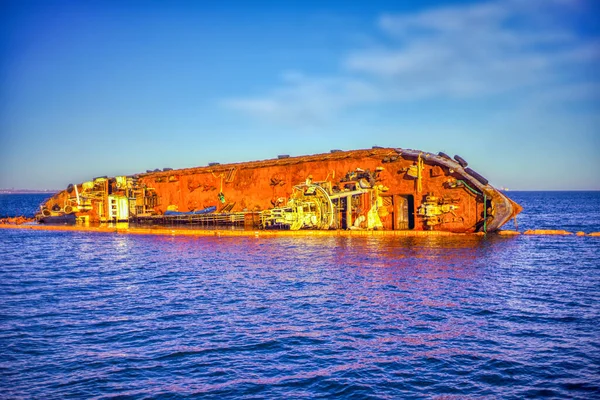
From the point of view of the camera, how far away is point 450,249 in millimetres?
34625

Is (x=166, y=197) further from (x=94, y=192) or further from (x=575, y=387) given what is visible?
(x=575, y=387)

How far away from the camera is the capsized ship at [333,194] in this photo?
40.8 meters

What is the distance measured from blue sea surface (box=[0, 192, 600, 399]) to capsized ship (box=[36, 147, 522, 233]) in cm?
782

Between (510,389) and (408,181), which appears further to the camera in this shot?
(408,181)

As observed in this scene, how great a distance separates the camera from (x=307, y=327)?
17609 millimetres

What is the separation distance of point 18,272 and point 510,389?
29.1 m

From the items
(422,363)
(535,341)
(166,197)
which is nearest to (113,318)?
(422,363)

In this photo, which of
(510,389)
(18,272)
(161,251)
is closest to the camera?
(510,389)

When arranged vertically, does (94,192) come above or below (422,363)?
above

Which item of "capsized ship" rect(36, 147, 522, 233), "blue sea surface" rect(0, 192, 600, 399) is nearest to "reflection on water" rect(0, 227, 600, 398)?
"blue sea surface" rect(0, 192, 600, 399)

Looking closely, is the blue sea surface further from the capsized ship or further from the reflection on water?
the capsized ship

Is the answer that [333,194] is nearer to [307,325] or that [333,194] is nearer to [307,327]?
[307,325]

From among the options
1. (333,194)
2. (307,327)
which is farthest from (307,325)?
(333,194)

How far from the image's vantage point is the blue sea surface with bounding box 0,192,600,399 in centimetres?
1302
